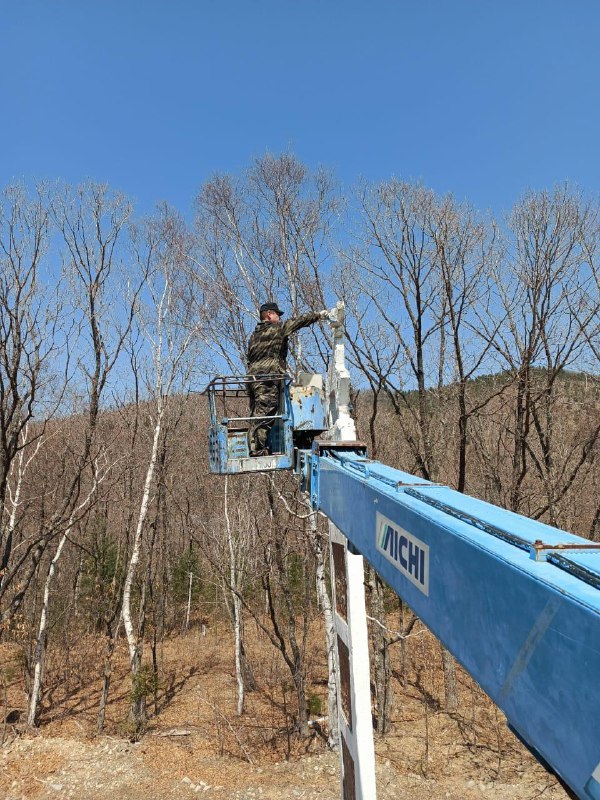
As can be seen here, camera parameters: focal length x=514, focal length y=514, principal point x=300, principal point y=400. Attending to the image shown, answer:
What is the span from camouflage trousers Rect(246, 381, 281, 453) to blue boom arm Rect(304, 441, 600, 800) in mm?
3373

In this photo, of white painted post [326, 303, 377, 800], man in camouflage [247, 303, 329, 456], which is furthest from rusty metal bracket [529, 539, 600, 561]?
man in camouflage [247, 303, 329, 456]

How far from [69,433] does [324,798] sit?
12.8 metres

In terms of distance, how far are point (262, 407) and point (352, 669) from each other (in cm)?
282

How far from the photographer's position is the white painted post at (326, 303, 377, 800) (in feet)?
11.5

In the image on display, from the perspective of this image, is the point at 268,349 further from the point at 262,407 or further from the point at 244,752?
the point at 244,752

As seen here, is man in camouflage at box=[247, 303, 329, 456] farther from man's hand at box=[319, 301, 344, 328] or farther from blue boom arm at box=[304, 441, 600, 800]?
blue boom arm at box=[304, 441, 600, 800]

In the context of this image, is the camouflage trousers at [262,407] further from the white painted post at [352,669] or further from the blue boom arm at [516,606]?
the blue boom arm at [516,606]

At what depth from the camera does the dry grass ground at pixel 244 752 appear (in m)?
9.89

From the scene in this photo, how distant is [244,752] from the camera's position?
11445 millimetres

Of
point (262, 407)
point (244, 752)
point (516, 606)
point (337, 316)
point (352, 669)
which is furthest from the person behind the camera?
point (244, 752)

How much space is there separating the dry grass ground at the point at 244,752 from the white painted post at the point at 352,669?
6.14 meters

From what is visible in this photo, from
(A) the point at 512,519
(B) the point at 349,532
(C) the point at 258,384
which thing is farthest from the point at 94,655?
(A) the point at 512,519

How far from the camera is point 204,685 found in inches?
661

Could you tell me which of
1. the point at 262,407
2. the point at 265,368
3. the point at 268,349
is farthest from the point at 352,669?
the point at 268,349
